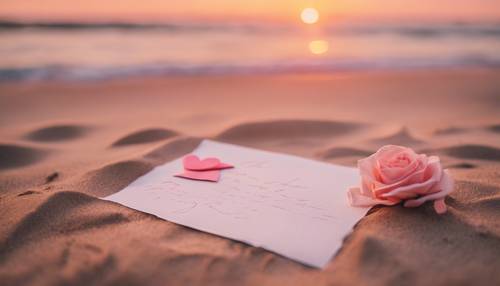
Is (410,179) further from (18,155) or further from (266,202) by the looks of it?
(18,155)

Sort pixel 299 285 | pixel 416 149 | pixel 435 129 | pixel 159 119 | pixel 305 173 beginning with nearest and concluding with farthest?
1. pixel 299 285
2. pixel 305 173
3. pixel 416 149
4. pixel 435 129
5. pixel 159 119

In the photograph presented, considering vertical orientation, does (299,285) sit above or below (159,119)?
below

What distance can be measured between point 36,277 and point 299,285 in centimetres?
47

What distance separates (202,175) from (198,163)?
2.4 inches

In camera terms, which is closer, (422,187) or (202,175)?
(422,187)

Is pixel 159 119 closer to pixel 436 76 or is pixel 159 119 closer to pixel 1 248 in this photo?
pixel 1 248

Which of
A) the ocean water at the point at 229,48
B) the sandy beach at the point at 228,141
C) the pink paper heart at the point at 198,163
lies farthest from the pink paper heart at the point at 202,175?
the ocean water at the point at 229,48

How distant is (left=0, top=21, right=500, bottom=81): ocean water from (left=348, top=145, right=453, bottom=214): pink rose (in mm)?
2189

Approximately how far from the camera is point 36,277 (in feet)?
2.42

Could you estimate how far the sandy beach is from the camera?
2.47 ft

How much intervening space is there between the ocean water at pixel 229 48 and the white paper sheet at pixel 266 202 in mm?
1892

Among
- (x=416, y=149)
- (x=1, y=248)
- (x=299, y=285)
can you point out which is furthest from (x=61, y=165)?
(x=416, y=149)

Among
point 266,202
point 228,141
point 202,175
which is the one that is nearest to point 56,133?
point 228,141

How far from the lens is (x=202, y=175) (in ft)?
3.76
